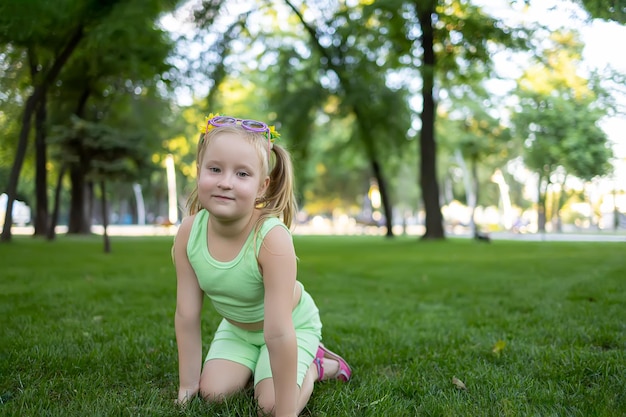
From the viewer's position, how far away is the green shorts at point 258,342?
2.71 meters

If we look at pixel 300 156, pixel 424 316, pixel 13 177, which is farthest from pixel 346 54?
pixel 424 316

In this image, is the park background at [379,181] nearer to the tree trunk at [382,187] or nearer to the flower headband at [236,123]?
the tree trunk at [382,187]

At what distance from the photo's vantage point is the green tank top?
7.99ft

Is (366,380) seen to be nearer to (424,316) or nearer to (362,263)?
(424,316)

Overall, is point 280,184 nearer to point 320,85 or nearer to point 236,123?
point 236,123

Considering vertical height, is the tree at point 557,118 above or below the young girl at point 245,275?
above

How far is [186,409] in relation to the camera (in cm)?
245

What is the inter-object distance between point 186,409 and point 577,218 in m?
57.0

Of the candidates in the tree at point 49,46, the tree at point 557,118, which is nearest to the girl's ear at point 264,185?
the tree at point 49,46

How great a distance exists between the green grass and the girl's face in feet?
3.01

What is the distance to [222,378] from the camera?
2.69 meters

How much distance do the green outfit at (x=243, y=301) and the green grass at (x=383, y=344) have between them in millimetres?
203

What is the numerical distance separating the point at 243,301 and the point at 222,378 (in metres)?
0.42

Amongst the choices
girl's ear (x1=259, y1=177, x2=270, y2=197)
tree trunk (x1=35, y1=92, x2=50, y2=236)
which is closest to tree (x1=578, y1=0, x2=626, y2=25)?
girl's ear (x1=259, y1=177, x2=270, y2=197)
